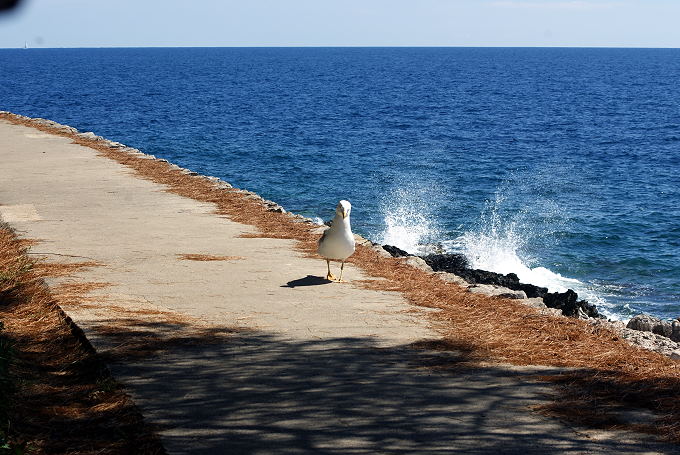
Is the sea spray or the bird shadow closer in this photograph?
the bird shadow

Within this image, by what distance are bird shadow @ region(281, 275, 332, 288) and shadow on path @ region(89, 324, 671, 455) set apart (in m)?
1.78

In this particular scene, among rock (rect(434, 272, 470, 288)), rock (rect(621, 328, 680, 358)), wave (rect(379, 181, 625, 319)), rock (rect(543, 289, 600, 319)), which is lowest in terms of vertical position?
wave (rect(379, 181, 625, 319))

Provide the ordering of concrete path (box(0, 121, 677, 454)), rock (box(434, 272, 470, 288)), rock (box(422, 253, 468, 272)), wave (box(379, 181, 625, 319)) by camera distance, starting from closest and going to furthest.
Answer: concrete path (box(0, 121, 677, 454)), rock (box(434, 272, 470, 288)), rock (box(422, 253, 468, 272)), wave (box(379, 181, 625, 319))

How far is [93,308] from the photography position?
735 centimetres

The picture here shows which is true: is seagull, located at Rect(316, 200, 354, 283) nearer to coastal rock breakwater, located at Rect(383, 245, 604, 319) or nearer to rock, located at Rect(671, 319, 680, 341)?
coastal rock breakwater, located at Rect(383, 245, 604, 319)

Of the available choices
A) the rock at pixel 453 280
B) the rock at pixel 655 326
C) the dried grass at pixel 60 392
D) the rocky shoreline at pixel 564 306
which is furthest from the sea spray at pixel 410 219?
the dried grass at pixel 60 392

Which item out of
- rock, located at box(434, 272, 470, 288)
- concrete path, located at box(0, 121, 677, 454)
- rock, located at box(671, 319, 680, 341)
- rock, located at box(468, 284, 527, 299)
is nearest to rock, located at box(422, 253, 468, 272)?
rock, located at box(671, 319, 680, 341)

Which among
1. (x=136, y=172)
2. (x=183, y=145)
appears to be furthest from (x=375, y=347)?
(x=183, y=145)

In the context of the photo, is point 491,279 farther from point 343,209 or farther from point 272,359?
point 272,359

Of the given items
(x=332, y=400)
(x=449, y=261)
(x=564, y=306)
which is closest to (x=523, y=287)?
(x=564, y=306)

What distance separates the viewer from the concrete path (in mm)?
4887

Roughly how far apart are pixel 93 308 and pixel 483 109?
58344 millimetres

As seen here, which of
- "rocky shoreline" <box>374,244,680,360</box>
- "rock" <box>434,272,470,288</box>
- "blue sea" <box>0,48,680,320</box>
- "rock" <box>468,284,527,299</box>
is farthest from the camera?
"blue sea" <box>0,48,680,320</box>

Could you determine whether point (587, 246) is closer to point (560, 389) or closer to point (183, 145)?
point (560, 389)
